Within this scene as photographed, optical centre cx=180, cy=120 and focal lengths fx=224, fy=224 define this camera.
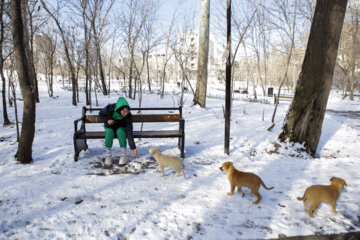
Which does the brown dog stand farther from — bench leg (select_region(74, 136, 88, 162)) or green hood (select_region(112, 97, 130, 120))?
bench leg (select_region(74, 136, 88, 162))

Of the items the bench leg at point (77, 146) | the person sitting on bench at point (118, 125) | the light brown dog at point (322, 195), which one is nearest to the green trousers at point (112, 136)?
the person sitting on bench at point (118, 125)

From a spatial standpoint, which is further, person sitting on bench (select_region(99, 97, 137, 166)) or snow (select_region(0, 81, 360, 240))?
person sitting on bench (select_region(99, 97, 137, 166))

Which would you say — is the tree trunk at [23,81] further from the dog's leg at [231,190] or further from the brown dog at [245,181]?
the dog's leg at [231,190]

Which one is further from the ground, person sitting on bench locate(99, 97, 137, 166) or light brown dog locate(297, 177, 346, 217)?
person sitting on bench locate(99, 97, 137, 166)

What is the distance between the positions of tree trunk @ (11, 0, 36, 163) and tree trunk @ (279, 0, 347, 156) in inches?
199

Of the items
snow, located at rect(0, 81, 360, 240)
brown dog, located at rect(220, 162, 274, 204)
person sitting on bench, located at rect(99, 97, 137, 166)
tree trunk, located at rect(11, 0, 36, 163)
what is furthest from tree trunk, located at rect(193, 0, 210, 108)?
brown dog, located at rect(220, 162, 274, 204)

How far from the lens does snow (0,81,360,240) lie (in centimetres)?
224

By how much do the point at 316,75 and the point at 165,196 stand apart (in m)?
3.79

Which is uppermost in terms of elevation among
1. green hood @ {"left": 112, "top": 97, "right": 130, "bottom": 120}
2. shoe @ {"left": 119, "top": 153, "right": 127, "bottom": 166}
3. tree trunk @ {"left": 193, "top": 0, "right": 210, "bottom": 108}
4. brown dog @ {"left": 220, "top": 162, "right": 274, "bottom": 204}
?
tree trunk @ {"left": 193, "top": 0, "right": 210, "bottom": 108}

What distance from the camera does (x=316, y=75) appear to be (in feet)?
14.6

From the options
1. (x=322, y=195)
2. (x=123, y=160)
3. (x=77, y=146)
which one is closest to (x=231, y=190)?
(x=322, y=195)

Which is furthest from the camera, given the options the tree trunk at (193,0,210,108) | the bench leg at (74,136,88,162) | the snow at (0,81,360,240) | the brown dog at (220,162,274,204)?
the tree trunk at (193,0,210,108)

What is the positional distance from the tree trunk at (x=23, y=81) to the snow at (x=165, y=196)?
31 cm

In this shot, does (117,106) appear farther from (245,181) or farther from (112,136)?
(245,181)
